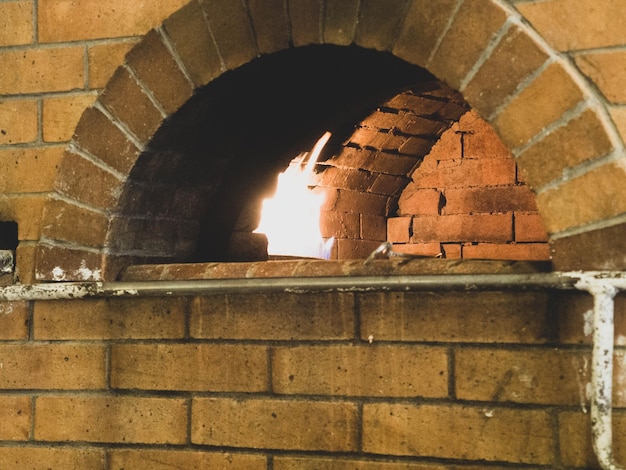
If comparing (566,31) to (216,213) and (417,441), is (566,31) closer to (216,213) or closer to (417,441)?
(417,441)

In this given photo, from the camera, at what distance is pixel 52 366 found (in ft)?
7.61

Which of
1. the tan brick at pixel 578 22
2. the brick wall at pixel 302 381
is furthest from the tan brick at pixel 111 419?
the tan brick at pixel 578 22

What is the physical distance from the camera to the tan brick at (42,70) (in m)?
2.36

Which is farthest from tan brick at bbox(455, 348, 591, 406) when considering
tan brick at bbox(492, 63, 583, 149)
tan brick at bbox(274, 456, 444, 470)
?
tan brick at bbox(492, 63, 583, 149)

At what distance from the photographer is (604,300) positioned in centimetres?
180

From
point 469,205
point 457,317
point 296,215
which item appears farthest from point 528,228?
point 457,317

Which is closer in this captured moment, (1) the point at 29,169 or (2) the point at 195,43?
(2) the point at 195,43

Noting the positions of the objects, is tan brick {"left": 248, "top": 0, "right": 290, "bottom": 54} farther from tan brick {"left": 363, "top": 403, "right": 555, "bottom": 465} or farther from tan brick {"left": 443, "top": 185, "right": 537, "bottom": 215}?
tan brick {"left": 443, "top": 185, "right": 537, "bottom": 215}

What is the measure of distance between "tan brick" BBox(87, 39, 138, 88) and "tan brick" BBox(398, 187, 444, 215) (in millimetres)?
1985

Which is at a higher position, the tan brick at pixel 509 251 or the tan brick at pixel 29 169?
the tan brick at pixel 29 169

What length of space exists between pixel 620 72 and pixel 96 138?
4.47 ft

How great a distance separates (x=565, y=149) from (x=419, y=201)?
6.93 feet

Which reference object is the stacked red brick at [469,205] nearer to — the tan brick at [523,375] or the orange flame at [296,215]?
the orange flame at [296,215]

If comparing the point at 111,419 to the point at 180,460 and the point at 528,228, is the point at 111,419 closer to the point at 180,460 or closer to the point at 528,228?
the point at 180,460
